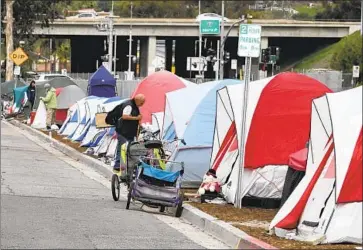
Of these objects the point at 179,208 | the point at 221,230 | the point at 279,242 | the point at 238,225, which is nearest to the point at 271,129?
the point at 179,208

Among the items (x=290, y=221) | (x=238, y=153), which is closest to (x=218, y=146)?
(x=238, y=153)

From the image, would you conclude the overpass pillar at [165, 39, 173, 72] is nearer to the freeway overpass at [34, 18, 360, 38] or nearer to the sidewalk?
the freeway overpass at [34, 18, 360, 38]

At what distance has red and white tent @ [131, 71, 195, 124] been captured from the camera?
22.5m

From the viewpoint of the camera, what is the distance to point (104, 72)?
105ft

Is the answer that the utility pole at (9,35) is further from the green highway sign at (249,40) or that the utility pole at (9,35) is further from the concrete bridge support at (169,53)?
the concrete bridge support at (169,53)

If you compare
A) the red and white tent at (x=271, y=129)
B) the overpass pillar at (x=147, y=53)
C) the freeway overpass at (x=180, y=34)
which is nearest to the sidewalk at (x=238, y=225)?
the red and white tent at (x=271, y=129)

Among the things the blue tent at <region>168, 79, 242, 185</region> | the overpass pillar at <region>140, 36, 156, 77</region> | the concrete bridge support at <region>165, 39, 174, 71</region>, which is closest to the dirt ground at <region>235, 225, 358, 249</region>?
the blue tent at <region>168, 79, 242, 185</region>

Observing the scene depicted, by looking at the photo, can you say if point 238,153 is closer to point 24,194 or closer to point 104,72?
point 24,194

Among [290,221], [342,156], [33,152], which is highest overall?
[342,156]

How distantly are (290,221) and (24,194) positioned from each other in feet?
18.7

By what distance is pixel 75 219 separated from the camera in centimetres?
1188

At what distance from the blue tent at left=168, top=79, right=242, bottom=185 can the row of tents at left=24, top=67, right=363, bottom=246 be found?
2cm

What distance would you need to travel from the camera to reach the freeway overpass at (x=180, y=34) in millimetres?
83312

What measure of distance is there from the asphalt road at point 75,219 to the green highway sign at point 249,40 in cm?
276
